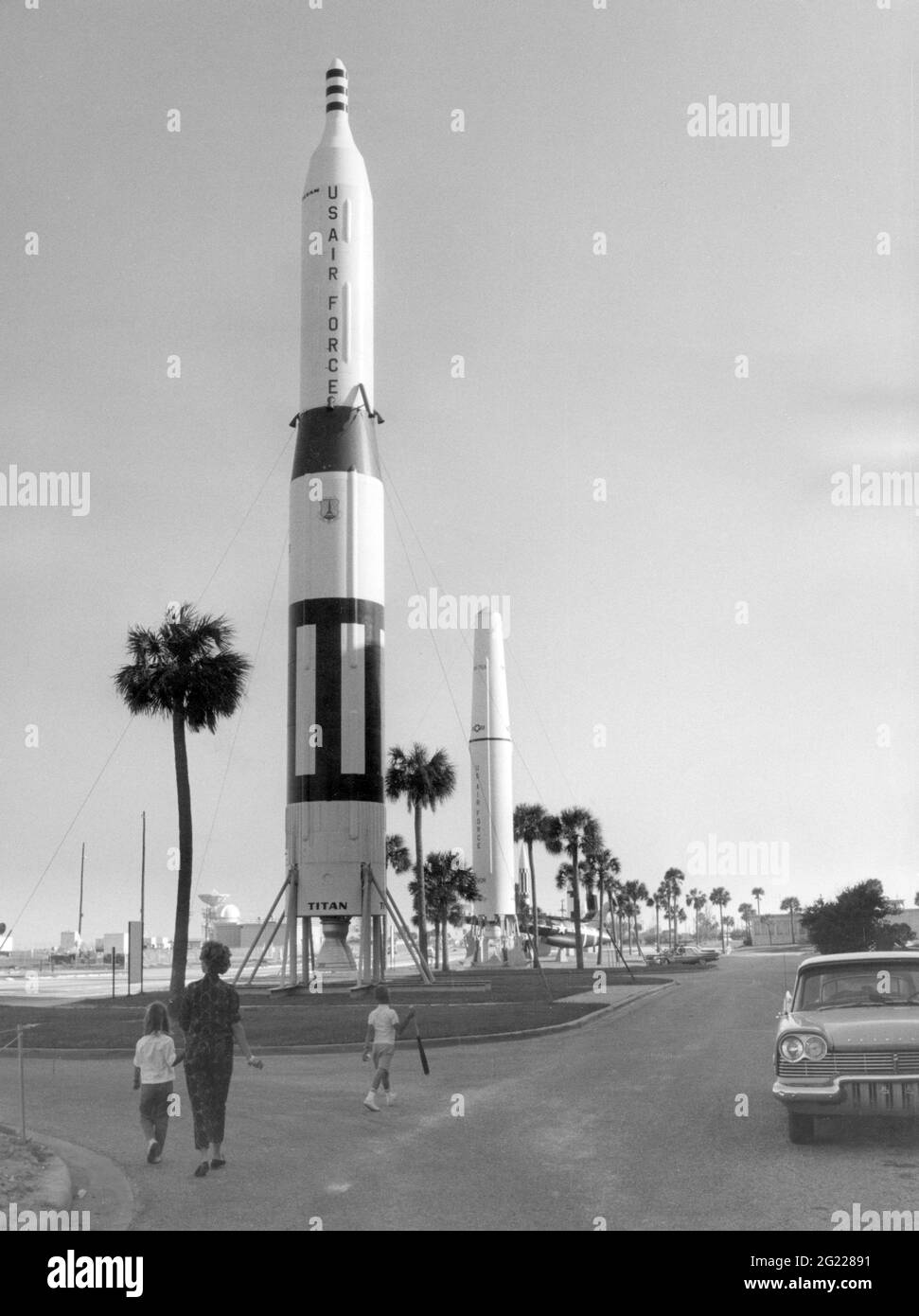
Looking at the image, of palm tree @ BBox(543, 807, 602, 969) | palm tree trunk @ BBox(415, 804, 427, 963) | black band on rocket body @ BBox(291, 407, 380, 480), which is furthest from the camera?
palm tree @ BBox(543, 807, 602, 969)

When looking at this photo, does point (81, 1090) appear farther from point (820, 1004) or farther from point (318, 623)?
point (318, 623)

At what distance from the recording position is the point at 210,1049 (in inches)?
402

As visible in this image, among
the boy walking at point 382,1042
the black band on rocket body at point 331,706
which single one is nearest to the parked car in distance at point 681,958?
the black band on rocket body at point 331,706

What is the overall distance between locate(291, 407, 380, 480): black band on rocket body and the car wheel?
31025 millimetres

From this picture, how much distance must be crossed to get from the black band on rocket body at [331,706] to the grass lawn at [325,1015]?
241 inches

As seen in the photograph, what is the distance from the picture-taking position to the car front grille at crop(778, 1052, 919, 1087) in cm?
1052

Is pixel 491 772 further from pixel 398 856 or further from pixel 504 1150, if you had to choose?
pixel 504 1150

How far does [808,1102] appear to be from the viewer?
1058cm

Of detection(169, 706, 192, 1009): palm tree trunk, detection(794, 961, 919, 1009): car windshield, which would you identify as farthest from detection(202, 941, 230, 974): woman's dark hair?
detection(169, 706, 192, 1009): palm tree trunk

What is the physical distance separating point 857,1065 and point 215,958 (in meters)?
5.35

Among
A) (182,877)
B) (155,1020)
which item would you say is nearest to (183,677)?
(182,877)

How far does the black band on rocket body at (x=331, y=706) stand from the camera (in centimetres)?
3881

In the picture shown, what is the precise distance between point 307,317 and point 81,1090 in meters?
29.2

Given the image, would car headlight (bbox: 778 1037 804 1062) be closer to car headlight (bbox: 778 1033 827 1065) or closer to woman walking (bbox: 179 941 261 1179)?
car headlight (bbox: 778 1033 827 1065)
